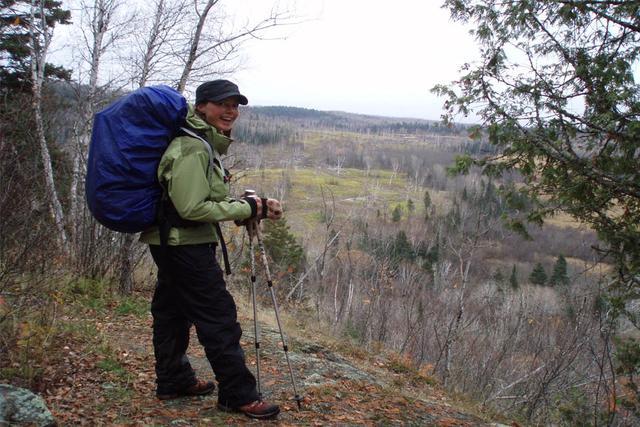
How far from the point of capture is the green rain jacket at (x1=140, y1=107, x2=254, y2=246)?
2.88m

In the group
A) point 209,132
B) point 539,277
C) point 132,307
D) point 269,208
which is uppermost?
point 209,132

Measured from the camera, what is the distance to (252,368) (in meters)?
4.66

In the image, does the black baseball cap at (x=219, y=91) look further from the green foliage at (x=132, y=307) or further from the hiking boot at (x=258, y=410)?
the green foliage at (x=132, y=307)

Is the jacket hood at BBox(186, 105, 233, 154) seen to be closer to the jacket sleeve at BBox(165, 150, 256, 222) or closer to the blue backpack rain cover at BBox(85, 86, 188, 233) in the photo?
the blue backpack rain cover at BBox(85, 86, 188, 233)

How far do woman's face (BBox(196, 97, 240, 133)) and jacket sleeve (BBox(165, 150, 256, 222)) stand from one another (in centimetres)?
32

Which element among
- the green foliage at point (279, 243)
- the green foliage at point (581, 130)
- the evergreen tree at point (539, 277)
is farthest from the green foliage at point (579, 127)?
the evergreen tree at point (539, 277)

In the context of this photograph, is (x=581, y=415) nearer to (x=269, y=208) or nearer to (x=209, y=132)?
(x=269, y=208)

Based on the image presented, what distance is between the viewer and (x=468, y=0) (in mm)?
6398

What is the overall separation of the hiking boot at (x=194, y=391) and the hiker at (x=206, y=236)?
0.32m

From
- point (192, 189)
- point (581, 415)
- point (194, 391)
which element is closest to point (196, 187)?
point (192, 189)

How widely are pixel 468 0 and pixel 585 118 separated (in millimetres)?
2129

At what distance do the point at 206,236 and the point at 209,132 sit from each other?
2.03 ft

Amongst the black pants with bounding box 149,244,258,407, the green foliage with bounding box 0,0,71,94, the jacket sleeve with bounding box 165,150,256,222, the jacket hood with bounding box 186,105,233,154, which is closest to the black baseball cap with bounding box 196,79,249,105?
the jacket hood with bounding box 186,105,233,154

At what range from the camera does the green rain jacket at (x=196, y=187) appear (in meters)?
2.88
